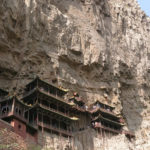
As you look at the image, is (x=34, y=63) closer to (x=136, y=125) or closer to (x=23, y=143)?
(x=23, y=143)

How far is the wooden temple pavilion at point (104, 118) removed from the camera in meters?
33.5

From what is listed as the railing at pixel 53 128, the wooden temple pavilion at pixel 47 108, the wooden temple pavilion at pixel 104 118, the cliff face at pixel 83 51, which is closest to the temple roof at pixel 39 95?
the wooden temple pavilion at pixel 47 108

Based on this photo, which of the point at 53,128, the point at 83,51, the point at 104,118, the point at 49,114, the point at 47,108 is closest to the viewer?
the point at 53,128

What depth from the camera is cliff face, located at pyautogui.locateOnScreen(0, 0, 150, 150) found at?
105 feet

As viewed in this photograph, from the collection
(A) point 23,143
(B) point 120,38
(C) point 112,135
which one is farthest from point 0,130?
(B) point 120,38

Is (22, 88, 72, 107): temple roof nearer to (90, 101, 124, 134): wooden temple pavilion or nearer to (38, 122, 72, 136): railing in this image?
(38, 122, 72, 136): railing

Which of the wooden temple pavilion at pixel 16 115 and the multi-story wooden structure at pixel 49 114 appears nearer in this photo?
the wooden temple pavilion at pixel 16 115

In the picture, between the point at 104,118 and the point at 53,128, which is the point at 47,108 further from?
the point at 104,118

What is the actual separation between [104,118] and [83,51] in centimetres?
1104

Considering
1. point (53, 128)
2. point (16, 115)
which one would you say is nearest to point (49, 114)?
point (53, 128)

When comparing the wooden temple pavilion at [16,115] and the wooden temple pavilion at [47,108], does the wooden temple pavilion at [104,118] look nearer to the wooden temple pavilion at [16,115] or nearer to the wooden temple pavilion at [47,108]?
the wooden temple pavilion at [47,108]

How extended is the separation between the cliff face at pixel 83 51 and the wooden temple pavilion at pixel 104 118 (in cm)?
260

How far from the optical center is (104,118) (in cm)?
3397

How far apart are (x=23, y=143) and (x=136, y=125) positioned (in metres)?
28.1
